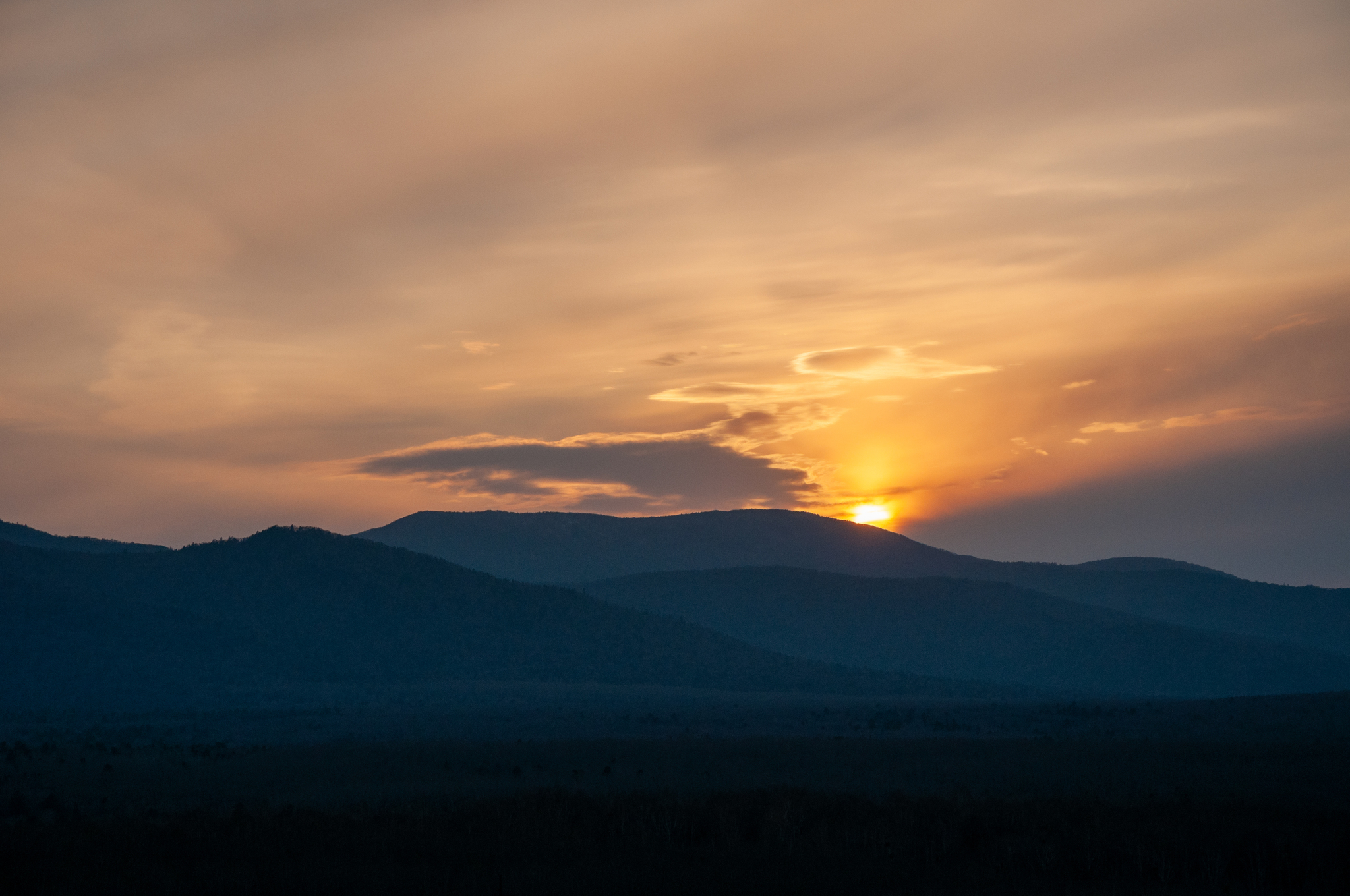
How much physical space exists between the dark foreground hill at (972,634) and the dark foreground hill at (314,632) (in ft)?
92.3

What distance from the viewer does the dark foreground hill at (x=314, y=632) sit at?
80.2 m

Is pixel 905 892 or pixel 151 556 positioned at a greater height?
pixel 151 556

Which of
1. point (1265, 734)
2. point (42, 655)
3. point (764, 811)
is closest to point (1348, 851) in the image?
point (764, 811)

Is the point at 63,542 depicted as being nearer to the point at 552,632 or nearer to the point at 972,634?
the point at 552,632

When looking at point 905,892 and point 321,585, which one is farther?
point 321,585

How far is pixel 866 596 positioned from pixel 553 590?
47.5m

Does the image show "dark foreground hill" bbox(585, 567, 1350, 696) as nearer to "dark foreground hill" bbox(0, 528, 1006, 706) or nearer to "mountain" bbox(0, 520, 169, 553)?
"dark foreground hill" bbox(0, 528, 1006, 706)

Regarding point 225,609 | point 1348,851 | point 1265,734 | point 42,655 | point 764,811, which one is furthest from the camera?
point 225,609

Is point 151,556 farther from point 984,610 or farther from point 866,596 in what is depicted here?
point 984,610

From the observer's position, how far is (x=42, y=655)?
257ft

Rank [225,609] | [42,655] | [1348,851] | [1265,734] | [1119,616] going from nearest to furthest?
1. [1348,851]
2. [1265,734]
3. [42,655]
4. [225,609]
5. [1119,616]

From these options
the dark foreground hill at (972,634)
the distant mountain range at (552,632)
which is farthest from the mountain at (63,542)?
the dark foreground hill at (972,634)

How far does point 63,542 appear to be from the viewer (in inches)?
5354

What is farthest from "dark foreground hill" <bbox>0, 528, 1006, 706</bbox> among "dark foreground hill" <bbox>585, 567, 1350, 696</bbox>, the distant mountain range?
"dark foreground hill" <bbox>585, 567, 1350, 696</bbox>
